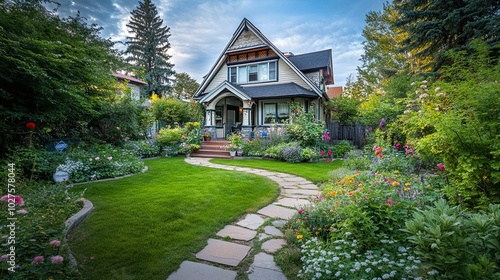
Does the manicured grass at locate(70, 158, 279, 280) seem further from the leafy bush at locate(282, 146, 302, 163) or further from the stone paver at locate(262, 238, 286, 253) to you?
→ the leafy bush at locate(282, 146, 302, 163)

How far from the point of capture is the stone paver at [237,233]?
292 cm

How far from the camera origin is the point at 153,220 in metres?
3.22

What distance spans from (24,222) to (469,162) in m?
4.87

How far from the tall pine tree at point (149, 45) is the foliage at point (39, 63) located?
953 inches

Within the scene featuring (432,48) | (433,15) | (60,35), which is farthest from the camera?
(432,48)

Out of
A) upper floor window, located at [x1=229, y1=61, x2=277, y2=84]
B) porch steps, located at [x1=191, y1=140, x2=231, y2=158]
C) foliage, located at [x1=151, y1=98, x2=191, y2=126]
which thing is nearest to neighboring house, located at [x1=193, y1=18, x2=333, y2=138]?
upper floor window, located at [x1=229, y1=61, x2=277, y2=84]

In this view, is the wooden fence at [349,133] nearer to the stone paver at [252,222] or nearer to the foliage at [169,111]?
the stone paver at [252,222]

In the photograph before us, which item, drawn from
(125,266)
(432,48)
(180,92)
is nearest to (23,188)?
(125,266)

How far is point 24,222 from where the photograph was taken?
2303 mm

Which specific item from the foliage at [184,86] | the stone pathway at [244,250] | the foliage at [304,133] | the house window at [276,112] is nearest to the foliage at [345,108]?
the house window at [276,112]

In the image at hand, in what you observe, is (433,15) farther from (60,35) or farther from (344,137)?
(60,35)

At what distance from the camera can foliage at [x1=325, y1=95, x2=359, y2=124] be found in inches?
585

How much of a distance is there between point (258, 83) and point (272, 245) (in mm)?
13361

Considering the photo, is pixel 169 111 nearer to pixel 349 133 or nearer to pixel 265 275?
pixel 349 133
